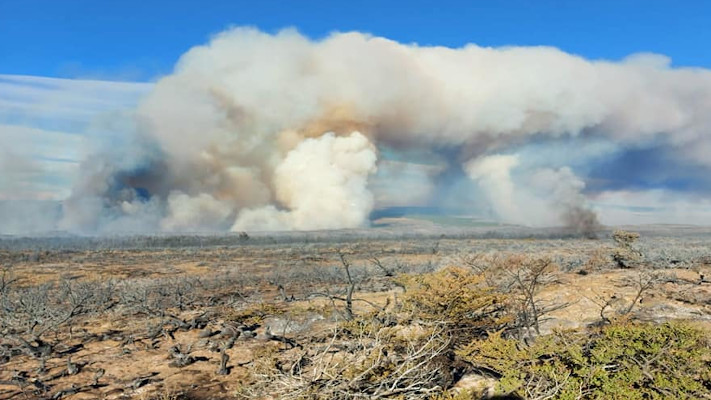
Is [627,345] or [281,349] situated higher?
[627,345]

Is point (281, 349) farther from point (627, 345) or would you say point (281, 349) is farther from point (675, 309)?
point (675, 309)

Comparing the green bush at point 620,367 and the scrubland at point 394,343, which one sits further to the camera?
the scrubland at point 394,343

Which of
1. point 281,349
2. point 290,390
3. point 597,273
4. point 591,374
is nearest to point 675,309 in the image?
point 597,273

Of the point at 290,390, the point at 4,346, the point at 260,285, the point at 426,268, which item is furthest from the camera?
the point at 426,268

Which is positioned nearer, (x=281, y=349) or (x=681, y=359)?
(x=681, y=359)

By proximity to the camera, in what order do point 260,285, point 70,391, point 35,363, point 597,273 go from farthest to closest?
point 260,285
point 597,273
point 35,363
point 70,391

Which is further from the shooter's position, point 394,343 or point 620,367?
point 394,343

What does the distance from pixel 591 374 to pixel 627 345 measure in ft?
4.50

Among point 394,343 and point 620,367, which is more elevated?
point 620,367

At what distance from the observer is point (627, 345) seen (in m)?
8.16

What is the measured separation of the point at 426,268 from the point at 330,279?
6829 mm

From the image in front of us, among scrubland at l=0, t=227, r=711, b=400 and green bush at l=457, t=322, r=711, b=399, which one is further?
scrubland at l=0, t=227, r=711, b=400

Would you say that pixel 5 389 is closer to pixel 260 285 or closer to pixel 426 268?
pixel 260 285

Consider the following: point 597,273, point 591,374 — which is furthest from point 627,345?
point 597,273
